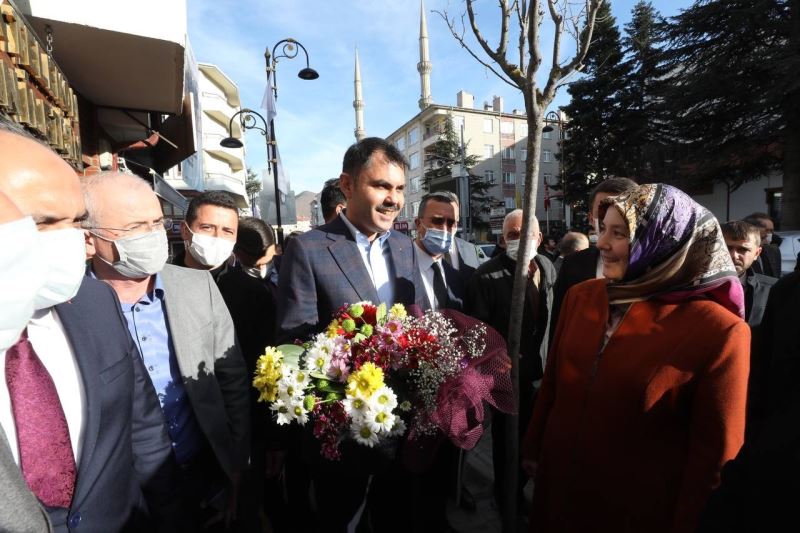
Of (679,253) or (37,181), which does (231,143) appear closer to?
(37,181)

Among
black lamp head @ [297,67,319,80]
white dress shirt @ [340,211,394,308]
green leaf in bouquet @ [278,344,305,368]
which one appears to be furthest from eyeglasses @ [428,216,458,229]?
black lamp head @ [297,67,319,80]

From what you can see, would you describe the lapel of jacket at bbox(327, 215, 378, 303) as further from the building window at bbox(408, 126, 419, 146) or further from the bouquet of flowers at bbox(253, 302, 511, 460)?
the building window at bbox(408, 126, 419, 146)

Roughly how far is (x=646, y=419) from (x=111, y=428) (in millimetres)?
2097

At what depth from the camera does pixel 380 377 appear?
1385 millimetres

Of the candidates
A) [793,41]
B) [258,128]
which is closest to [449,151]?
[793,41]

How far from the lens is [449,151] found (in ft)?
125

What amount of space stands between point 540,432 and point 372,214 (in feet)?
5.19

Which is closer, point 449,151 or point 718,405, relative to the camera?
point 718,405

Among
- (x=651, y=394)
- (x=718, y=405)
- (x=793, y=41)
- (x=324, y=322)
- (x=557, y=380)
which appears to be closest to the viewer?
(x=718, y=405)

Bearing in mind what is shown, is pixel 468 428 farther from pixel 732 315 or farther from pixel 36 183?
pixel 36 183

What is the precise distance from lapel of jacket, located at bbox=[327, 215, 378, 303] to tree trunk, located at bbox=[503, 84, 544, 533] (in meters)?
0.83

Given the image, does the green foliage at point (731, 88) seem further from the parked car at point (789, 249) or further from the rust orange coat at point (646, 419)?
the rust orange coat at point (646, 419)

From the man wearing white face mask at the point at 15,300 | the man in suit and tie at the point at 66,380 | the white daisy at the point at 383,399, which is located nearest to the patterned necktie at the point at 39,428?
the man in suit and tie at the point at 66,380

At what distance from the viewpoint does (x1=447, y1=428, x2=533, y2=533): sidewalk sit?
9.66ft
